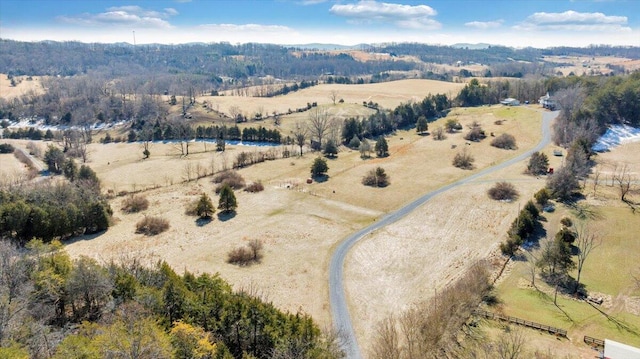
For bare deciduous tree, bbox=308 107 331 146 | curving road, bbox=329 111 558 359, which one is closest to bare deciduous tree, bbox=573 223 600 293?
curving road, bbox=329 111 558 359

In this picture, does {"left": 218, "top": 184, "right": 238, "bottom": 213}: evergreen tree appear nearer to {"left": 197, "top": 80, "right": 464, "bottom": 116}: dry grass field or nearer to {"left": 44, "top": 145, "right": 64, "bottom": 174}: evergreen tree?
{"left": 44, "top": 145, "right": 64, "bottom": 174}: evergreen tree

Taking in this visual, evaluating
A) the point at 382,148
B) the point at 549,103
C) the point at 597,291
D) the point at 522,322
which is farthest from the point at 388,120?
the point at 522,322

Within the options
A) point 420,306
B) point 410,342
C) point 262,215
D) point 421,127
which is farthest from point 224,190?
point 421,127

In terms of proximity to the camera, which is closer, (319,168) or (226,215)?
(226,215)

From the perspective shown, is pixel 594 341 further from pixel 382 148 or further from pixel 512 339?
pixel 382 148

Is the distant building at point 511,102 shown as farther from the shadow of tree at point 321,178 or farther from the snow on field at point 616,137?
the shadow of tree at point 321,178

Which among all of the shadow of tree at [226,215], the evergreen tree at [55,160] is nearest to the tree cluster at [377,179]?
the shadow of tree at [226,215]
